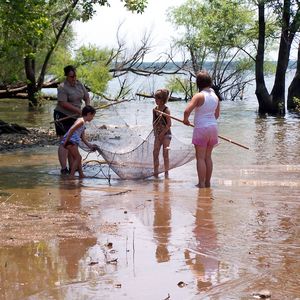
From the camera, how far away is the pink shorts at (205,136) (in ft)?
29.1

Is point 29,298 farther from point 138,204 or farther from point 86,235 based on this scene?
point 138,204

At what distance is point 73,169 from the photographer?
974 cm

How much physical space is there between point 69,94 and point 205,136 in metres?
2.48

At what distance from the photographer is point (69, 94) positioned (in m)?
Result: 10.2

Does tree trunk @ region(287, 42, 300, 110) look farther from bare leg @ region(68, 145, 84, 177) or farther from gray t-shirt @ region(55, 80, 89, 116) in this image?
bare leg @ region(68, 145, 84, 177)

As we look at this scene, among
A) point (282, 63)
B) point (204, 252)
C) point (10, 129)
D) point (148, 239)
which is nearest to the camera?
point (204, 252)

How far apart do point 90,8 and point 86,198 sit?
27.3 feet

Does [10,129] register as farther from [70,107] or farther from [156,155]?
[156,155]

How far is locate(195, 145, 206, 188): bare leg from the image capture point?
8953 mm

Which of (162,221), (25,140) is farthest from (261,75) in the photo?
(162,221)

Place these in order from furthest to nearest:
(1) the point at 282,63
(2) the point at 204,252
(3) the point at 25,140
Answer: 1. (1) the point at 282,63
2. (3) the point at 25,140
3. (2) the point at 204,252

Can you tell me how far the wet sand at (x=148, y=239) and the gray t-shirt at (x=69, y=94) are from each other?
4.29 ft

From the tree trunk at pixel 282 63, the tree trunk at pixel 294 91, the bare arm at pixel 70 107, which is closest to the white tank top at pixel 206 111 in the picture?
the bare arm at pixel 70 107

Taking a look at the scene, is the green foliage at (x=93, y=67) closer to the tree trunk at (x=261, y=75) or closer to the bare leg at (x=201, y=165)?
the tree trunk at (x=261, y=75)
